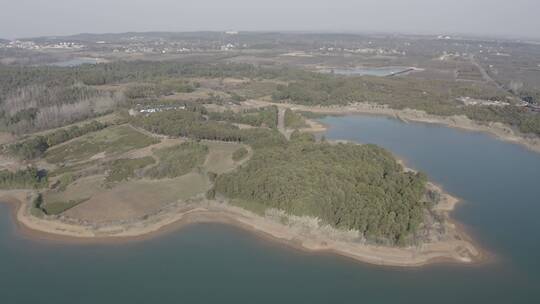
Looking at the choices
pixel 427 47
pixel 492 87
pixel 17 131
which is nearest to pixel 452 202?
pixel 17 131

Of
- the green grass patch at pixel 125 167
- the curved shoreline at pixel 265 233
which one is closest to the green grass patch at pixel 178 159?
the green grass patch at pixel 125 167

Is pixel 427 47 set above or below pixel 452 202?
above

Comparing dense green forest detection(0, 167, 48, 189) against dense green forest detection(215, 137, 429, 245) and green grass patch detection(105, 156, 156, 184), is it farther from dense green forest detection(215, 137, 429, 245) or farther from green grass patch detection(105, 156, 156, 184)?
dense green forest detection(215, 137, 429, 245)

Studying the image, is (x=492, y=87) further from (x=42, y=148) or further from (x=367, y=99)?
(x=42, y=148)

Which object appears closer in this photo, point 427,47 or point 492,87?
point 492,87

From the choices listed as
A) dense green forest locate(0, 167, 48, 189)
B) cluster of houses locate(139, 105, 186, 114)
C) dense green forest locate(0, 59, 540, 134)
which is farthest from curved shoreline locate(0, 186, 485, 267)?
dense green forest locate(0, 59, 540, 134)

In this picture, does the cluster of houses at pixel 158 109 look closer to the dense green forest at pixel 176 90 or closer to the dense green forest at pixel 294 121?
the dense green forest at pixel 176 90

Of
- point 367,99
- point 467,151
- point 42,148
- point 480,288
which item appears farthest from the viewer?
point 367,99

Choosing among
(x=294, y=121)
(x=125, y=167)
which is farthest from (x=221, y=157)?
(x=294, y=121)
